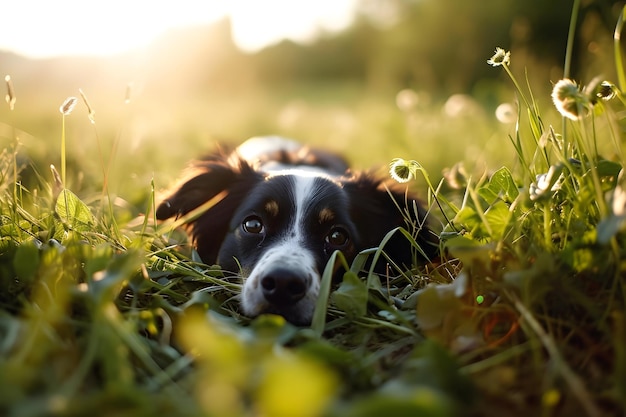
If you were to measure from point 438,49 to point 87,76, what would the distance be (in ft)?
47.9

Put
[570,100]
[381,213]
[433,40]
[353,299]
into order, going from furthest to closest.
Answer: [433,40] → [381,213] → [353,299] → [570,100]

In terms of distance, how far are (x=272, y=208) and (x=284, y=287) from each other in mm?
700

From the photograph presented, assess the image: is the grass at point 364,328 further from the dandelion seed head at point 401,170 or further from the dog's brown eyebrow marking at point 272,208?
the dog's brown eyebrow marking at point 272,208

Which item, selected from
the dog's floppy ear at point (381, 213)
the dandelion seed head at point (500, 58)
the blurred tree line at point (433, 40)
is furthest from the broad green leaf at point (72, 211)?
the blurred tree line at point (433, 40)

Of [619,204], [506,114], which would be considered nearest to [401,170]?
[619,204]

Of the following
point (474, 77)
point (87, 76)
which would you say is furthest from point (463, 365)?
point (474, 77)

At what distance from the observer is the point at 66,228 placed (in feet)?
7.03

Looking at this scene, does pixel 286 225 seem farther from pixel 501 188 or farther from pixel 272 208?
pixel 501 188

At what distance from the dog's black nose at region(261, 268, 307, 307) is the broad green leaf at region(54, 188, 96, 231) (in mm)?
712

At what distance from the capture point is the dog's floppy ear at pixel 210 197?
3.18 m

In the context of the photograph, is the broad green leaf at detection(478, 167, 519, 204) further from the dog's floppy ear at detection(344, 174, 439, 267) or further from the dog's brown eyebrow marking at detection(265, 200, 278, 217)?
the dog's brown eyebrow marking at detection(265, 200, 278, 217)

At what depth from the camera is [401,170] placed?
2.10 metres

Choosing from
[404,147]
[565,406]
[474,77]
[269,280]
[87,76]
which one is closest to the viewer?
[565,406]

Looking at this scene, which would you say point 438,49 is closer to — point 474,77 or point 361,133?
point 474,77
